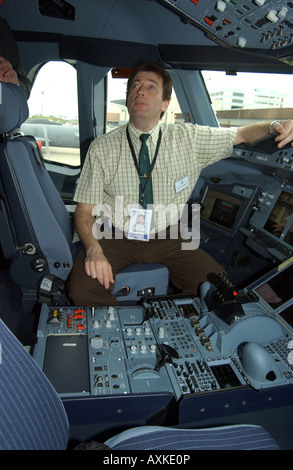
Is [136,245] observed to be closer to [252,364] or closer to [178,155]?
[178,155]

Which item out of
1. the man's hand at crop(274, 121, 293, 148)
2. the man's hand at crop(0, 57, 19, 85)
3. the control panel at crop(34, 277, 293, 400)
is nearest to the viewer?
the control panel at crop(34, 277, 293, 400)

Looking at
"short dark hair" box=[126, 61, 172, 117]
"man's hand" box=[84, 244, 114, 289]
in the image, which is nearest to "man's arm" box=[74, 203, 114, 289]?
"man's hand" box=[84, 244, 114, 289]

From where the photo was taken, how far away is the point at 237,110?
9.19 feet

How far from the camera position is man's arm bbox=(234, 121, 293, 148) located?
1892 millimetres

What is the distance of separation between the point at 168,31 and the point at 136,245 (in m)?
2.27

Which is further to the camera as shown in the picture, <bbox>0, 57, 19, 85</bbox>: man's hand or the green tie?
<bbox>0, 57, 19, 85</bbox>: man's hand

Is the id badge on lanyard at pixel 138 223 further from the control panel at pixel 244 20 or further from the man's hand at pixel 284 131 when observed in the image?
the control panel at pixel 244 20

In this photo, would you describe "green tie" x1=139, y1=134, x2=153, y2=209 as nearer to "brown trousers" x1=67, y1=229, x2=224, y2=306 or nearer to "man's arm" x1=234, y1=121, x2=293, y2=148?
"brown trousers" x1=67, y1=229, x2=224, y2=306

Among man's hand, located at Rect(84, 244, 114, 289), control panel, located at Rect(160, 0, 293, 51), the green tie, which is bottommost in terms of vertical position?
man's hand, located at Rect(84, 244, 114, 289)

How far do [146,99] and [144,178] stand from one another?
0.46m

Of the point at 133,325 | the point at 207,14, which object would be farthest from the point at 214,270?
the point at 207,14

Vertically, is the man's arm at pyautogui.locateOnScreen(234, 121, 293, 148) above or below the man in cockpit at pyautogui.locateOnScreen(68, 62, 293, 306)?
above

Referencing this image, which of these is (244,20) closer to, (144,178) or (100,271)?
(144,178)

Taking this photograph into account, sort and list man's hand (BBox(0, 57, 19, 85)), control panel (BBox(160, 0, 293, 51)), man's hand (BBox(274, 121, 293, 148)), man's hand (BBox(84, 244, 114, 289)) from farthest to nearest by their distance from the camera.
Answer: man's hand (BBox(0, 57, 19, 85)) < control panel (BBox(160, 0, 293, 51)) < man's hand (BBox(274, 121, 293, 148)) < man's hand (BBox(84, 244, 114, 289))
